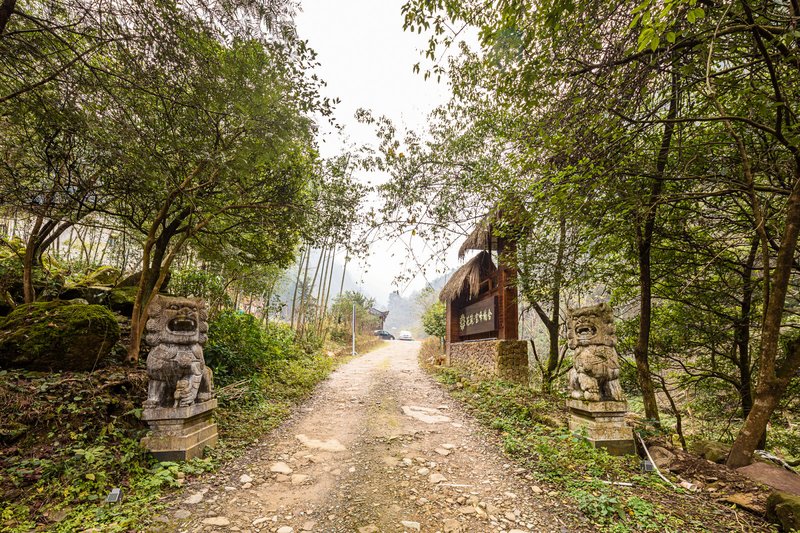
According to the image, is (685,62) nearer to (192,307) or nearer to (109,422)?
(192,307)

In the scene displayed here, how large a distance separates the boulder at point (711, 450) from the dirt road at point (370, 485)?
211 centimetres

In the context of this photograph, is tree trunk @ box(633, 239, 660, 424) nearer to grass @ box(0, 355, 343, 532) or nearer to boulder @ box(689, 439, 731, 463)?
boulder @ box(689, 439, 731, 463)

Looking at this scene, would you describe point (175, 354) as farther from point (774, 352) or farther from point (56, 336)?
point (774, 352)

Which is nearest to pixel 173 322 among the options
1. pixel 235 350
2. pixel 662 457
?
pixel 235 350

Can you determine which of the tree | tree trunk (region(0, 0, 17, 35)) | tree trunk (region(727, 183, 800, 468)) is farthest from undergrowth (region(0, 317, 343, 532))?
the tree

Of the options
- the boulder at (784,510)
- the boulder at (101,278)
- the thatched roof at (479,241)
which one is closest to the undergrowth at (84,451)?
the boulder at (101,278)

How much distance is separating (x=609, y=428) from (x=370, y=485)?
2695 mm

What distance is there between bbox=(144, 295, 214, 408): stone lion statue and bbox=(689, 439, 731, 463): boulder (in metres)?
5.68

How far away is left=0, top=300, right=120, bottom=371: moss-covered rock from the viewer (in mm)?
3959

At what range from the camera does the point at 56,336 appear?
4102 mm

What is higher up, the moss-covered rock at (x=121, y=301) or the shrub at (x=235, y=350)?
the moss-covered rock at (x=121, y=301)

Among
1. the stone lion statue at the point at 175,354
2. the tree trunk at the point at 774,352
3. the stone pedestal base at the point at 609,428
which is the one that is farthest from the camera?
the stone pedestal base at the point at 609,428

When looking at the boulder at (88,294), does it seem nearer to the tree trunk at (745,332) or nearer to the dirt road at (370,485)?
the dirt road at (370,485)

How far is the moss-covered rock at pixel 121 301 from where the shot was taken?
19.7ft
